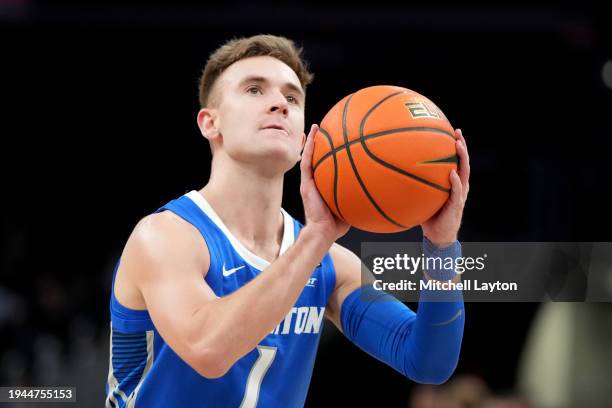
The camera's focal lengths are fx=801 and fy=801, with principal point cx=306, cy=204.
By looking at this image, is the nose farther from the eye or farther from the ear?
the ear

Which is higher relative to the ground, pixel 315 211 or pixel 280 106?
pixel 280 106

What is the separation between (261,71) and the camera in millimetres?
3688

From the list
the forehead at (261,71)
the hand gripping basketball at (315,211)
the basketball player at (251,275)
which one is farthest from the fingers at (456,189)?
the forehead at (261,71)

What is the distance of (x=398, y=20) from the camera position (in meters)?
10.1

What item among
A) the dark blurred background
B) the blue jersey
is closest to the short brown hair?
the blue jersey

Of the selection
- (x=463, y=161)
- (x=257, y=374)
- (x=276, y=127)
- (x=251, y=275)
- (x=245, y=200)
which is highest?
(x=276, y=127)

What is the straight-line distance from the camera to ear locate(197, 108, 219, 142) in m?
3.77

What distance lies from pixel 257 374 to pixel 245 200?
2.56 ft

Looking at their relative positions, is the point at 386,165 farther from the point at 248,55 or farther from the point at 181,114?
the point at 181,114

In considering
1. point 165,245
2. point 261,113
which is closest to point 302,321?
point 165,245

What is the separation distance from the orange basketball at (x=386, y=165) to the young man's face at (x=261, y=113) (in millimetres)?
466

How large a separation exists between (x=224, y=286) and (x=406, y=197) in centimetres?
94

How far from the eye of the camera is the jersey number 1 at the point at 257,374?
3.47m

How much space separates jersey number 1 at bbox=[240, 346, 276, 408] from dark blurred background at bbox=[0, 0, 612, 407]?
4.21 m
